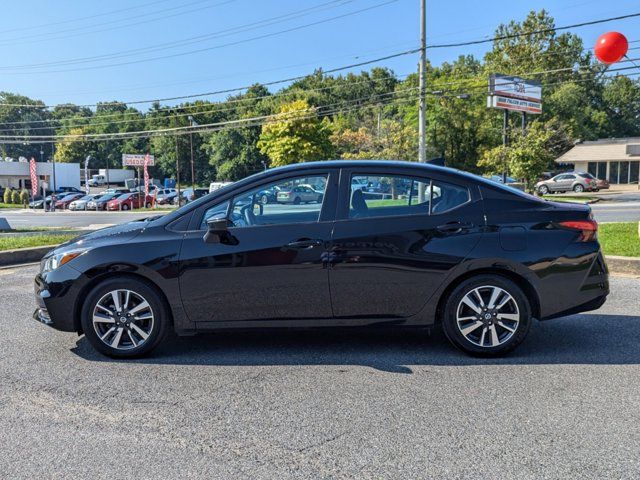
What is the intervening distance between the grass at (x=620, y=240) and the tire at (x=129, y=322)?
7.35m

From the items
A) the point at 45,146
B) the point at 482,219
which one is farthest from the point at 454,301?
the point at 45,146

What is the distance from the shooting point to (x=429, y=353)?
4.80 meters

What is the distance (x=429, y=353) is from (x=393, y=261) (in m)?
0.90

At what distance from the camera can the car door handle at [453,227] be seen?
4645mm

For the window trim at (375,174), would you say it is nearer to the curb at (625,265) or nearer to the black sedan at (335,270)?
the black sedan at (335,270)

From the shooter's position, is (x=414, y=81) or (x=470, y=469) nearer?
(x=470, y=469)

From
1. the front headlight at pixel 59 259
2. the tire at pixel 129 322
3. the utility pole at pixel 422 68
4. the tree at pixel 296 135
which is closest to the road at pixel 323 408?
the tire at pixel 129 322

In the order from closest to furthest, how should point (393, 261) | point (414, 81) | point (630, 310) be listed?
point (393, 261), point (630, 310), point (414, 81)

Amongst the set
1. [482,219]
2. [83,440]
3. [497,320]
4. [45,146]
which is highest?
[45,146]

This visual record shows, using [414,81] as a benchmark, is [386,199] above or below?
below

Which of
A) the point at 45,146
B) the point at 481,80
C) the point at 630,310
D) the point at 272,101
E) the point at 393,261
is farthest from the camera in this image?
the point at 45,146

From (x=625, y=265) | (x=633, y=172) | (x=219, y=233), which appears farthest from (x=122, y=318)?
(x=633, y=172)

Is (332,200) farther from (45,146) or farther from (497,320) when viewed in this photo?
(45,146)

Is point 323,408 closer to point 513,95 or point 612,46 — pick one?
point 612,46
